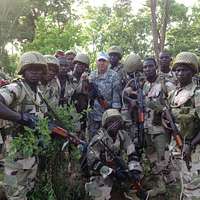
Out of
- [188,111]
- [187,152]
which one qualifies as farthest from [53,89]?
[187,152]

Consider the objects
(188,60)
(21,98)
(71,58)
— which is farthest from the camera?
(71,58)

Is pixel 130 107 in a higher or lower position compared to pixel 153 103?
lower

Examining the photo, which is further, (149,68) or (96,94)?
(96,94)

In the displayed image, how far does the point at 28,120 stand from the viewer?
489cm

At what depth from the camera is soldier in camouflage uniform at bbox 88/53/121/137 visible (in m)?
7.70

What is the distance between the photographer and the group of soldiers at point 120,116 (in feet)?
16.7

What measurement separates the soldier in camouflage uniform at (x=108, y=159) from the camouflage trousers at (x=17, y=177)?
3.87 ft

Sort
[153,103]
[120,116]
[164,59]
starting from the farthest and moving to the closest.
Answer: [164,59]
[153,103]
[120,116]

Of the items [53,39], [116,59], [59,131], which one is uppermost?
[53,39]

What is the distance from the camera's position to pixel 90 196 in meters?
6.32

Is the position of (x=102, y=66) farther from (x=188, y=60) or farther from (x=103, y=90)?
(x=188, y=60)

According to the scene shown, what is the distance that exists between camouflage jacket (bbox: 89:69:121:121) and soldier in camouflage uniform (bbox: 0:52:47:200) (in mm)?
2532

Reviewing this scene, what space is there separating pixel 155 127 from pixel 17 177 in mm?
2733

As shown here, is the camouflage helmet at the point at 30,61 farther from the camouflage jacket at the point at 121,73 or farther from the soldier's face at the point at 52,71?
the camouflage jacket at the point at 121,73
